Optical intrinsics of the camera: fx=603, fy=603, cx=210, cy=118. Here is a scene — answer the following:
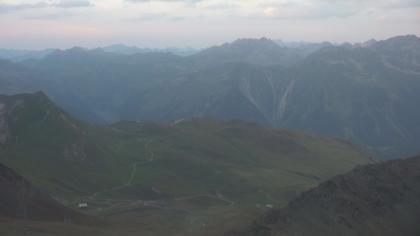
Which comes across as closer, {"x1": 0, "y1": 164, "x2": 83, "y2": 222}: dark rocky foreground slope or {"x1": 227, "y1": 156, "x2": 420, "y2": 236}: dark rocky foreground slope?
{"x1": 227, "y1": 156, "x2": 420, "y2": 236}: dark rocky foreground slope

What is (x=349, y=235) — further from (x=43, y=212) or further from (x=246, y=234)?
(x=43, y=212)

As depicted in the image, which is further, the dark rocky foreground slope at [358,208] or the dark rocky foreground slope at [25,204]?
the dark rocky foreground slope at [25,204]

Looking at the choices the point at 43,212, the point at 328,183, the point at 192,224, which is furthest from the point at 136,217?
the point at 328,183

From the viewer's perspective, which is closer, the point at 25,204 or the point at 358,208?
the point at 358,208

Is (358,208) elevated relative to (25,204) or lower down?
elevated
